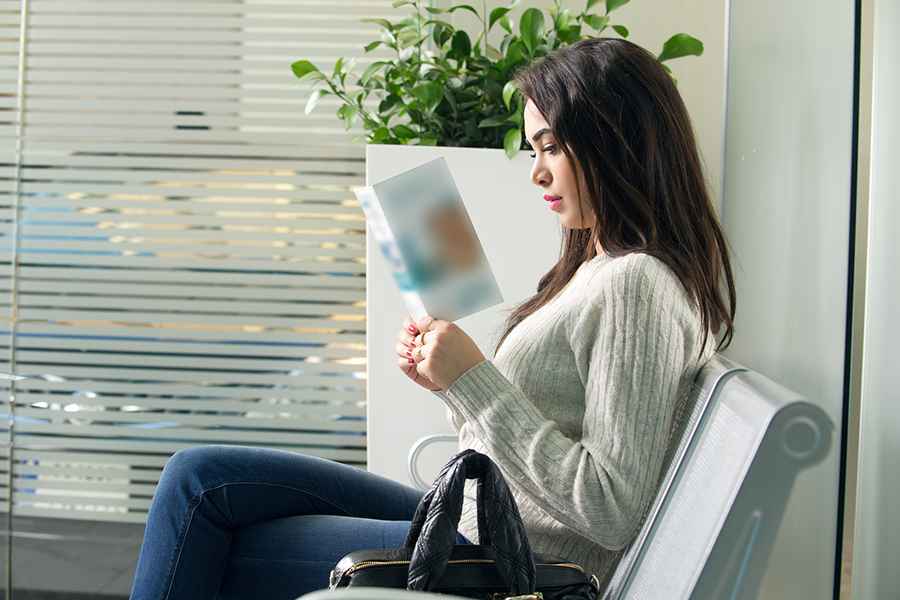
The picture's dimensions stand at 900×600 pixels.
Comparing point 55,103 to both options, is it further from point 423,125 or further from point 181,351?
point 423,125

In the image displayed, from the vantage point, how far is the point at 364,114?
2.49m

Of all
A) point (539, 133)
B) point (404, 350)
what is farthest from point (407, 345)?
point (539, 133)

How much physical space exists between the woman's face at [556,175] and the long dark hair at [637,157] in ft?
0.08

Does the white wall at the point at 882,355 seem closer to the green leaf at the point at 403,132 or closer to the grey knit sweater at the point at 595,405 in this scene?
the grey knit sweater at the point at 595,405

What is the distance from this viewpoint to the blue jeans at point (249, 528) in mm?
1494

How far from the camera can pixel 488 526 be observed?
3.76ft

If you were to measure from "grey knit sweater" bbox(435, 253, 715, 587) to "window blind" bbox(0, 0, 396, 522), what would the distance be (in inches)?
63.7

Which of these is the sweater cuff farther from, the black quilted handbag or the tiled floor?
the tiled floor

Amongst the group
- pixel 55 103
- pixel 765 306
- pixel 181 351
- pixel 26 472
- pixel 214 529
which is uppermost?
pixel 55 103

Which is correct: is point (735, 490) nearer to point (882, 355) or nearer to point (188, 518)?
point (882, 355)

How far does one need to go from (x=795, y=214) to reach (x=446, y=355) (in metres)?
0.62

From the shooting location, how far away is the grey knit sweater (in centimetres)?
126

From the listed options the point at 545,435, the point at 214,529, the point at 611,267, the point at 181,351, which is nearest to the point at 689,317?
the point at 611,267

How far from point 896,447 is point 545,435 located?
428 mm
